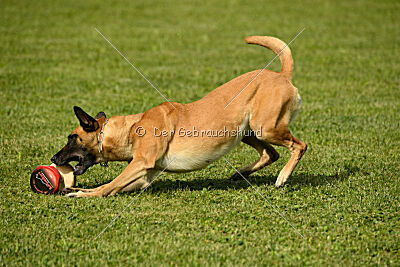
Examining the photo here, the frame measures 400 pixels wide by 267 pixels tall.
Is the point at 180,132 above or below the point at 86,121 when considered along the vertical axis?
below

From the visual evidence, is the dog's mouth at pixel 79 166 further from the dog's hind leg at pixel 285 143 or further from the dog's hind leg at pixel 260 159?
the dog's hind leg at pixel 285 143

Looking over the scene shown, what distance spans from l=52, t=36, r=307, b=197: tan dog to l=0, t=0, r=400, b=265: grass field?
425 mm

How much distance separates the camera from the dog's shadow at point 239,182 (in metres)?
6.83

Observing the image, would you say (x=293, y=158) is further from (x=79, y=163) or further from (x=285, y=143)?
(x=79, y=163)

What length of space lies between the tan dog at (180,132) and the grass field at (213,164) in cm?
Answer: 42

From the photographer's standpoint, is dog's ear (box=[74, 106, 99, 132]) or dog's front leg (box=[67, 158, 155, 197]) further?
dog's front leg (box=[67, 158, 155, 197])

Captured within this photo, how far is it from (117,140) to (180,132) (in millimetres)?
811

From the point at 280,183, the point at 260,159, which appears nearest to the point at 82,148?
the point at 260,159

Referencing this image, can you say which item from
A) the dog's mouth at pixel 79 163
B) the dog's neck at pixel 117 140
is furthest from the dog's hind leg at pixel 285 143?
the dog's mouth at pixel 79 163

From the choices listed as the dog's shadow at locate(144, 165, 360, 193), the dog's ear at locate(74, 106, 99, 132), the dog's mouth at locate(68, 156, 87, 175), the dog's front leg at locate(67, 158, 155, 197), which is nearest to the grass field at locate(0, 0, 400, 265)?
the dog's shadow at locate(144, 165, 360, 193)

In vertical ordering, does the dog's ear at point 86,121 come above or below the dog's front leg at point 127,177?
above

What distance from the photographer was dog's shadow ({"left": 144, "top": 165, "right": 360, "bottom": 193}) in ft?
22.4

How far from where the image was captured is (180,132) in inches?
251

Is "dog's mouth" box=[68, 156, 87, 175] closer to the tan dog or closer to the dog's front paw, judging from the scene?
the tan dog
